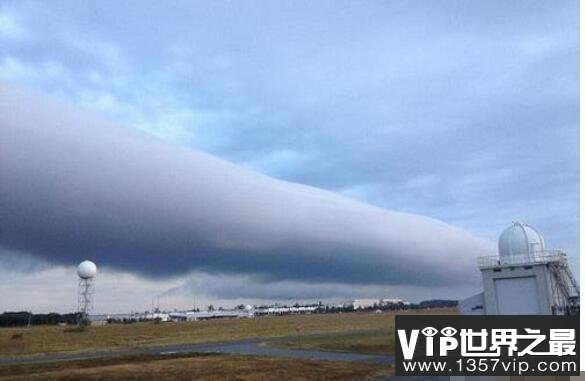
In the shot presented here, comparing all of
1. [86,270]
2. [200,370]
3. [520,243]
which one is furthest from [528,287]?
[86,270]

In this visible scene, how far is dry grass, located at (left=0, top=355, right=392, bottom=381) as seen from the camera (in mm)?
41938

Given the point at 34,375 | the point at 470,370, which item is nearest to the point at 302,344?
the point at 34,375

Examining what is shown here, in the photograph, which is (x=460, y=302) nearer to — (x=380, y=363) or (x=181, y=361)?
(x=380, y=363)

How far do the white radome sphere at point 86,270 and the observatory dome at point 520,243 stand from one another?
370ft

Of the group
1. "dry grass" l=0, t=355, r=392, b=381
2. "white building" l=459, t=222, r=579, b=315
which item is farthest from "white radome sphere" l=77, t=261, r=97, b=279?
"white building" l=459, t=222, r=579, b=315

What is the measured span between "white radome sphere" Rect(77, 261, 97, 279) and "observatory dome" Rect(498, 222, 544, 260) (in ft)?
370

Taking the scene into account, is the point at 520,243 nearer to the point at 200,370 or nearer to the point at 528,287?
the point at 528,287

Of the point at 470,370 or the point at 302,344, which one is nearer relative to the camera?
the point at 470,370

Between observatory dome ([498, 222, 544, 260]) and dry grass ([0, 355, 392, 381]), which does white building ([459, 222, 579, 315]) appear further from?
dry grass ([0, 355, 392, 381])

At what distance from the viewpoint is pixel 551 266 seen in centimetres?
3089

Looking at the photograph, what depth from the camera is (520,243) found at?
110 ft

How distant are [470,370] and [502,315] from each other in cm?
425

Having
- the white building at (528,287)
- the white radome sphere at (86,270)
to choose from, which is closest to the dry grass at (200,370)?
the white building at (528,287)

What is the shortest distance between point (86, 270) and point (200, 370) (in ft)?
304
